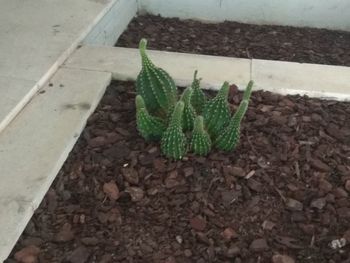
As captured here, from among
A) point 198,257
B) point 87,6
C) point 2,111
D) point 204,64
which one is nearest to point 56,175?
point 2,111

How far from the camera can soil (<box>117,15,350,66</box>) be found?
4.02m

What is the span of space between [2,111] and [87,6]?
1.54 meters

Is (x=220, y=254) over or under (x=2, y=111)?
under

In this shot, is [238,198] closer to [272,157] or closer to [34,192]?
[272,157]

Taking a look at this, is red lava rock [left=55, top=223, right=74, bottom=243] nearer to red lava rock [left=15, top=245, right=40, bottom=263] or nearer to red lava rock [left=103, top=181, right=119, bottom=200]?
red lava rock [left=15, top=245, right=40, bottom=263]

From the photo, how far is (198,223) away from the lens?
7.70ft

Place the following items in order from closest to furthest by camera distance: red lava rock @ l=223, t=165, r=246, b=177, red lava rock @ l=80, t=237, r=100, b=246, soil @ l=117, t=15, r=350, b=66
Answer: red lava rock @ l=80, t=237, r=100, b=246 → red lava rock @ l=223, t=165, r=246, b=177 → soil @ l=117, t=15, r=350, b=66

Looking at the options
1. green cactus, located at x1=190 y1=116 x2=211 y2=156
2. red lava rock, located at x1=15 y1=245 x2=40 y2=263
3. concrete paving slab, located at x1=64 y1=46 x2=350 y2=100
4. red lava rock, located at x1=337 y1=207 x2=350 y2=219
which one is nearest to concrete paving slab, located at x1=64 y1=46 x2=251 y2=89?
concrete paving slab, located at x1=64 y1=46 x2=350 y2=100

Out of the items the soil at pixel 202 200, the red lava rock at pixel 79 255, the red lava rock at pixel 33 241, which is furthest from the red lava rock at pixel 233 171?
the red lava rock at pixel 33 241

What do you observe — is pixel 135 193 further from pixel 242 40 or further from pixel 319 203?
pixel 242 40

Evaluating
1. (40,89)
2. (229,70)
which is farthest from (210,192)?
(40,89)

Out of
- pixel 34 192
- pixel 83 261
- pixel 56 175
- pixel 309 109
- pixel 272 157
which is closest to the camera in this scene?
pixel 83 261

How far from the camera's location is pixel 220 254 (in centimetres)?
223

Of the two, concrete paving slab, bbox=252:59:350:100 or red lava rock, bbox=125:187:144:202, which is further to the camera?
concrete paving slab, bbox=252:59:350:100
